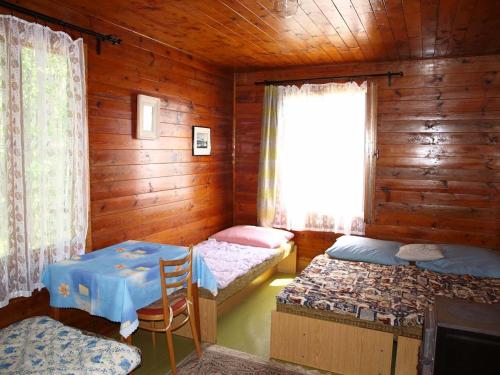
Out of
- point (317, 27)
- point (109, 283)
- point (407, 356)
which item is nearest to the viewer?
point (109, 283)

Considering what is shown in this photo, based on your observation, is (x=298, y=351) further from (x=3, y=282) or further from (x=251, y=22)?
(x=251, y=22)

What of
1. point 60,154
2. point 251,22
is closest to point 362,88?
point 251,22

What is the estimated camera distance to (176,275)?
2564 millimetres

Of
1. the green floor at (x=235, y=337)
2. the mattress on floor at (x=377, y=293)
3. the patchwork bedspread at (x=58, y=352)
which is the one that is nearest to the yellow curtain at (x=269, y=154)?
the green floor at (x=235, y=337)

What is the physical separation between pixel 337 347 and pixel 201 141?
8.22ft

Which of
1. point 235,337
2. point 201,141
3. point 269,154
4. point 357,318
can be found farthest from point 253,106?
point 357,318

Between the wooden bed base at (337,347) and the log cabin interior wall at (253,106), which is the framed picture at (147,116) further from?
the wooden bed base at (337,347)

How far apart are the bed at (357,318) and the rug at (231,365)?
10 cm

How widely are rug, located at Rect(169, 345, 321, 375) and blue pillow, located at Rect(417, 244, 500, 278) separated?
4.86 ft

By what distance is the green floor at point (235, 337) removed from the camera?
111 inches

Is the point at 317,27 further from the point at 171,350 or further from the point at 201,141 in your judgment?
the point at 171,350

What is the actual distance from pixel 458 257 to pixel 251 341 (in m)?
1.91

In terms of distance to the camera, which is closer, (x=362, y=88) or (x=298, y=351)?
(x=298, y=351)

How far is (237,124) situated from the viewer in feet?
16.4
